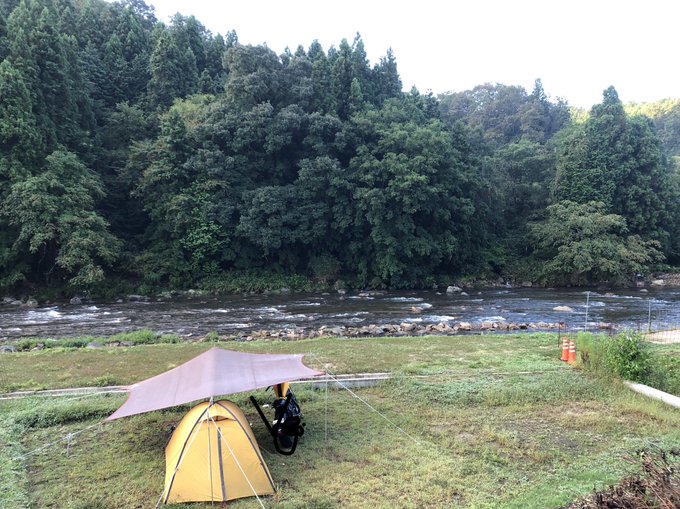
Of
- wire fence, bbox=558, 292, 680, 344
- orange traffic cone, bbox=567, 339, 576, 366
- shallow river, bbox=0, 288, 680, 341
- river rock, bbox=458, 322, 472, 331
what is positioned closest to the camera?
orange traffic cone, bbox=567, 339, 576, 366

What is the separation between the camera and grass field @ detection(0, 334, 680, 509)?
18.8 feet

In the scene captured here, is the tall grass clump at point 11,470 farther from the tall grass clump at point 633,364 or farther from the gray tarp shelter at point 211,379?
the tall grass clump at point 633,364

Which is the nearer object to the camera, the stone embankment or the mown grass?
the mown grass

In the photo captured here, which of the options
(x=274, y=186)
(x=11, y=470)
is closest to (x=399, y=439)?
(x=11, y=470)

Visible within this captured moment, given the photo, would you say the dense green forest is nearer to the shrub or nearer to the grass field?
the grass field

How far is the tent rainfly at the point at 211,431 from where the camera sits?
19.1 feet

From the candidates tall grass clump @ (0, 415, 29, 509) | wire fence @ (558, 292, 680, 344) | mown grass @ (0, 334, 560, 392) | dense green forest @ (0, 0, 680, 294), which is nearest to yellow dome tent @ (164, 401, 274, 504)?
tall grass clump @ (0, 415, 29, 509)

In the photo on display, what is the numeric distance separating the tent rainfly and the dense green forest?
21.9 metres

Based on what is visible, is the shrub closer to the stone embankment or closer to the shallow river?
the shallow river

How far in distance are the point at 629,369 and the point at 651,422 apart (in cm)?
209

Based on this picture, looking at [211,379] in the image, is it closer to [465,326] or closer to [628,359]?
[628,359]

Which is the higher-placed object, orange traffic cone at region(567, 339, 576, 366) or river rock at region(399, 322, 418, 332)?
orange traffic cone at region(567, 339, 576, 366)

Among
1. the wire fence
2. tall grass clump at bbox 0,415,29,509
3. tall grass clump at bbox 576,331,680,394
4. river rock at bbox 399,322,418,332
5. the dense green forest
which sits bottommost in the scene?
tall grass clump at bbox 0,415,29,509

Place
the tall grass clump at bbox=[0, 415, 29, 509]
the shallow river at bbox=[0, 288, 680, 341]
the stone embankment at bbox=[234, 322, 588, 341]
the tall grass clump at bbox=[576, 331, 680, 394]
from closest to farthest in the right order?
the tall grass clump at bbox=[0, 415, 29, 509] → the tall grass clump at bbox=[576, 331, 680, 394] → the stone embankment at bbox=[234, 322, 588, 341] → the shallow river at bbox=[0, 288, 680, 341]
